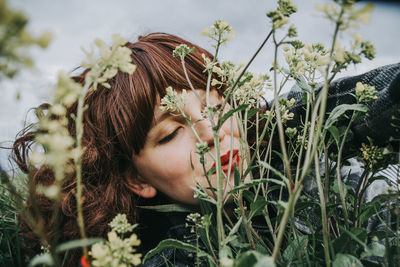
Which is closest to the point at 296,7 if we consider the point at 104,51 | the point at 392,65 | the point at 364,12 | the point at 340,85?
the point at 364,12

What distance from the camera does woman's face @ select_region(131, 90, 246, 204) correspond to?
1311 millimetres

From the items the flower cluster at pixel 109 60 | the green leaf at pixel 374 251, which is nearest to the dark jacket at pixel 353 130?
the green leaf at pixel 374 251

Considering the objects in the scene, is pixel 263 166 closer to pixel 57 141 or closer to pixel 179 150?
pixel 57 141

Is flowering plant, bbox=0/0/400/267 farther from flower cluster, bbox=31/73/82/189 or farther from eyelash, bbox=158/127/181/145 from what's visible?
eyelash, bbox=158/127/181/145

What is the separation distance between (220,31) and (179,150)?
0.68 metres

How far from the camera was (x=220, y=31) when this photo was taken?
2.65ft

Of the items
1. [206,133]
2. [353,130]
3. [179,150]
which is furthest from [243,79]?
[353,130]

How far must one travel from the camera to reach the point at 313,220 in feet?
4.99

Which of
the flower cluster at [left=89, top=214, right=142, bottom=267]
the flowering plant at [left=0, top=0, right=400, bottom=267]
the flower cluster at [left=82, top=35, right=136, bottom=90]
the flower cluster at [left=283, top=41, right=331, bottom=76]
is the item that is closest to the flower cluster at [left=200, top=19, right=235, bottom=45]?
the flowering plant at [left=0, top=0, right=400, bottom=267]

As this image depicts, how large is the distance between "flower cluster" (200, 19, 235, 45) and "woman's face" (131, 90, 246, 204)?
50 cm

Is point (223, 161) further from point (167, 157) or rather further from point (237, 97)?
point (237, 97)

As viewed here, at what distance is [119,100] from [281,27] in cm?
116

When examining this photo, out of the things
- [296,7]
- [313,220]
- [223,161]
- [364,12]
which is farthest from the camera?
[313,220]

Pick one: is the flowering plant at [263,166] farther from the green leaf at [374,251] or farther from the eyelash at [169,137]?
the eyelash at [169,137]
